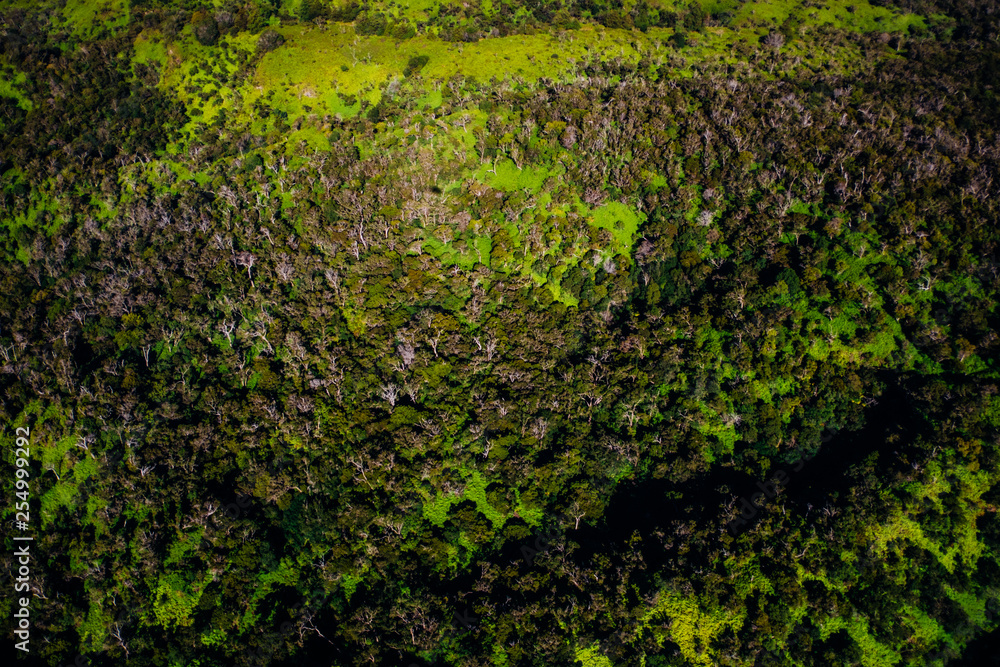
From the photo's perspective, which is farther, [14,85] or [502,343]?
[14,85]

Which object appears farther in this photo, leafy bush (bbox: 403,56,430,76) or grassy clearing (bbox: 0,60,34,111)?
grassy clearing (bbox: 0,60,34,111)

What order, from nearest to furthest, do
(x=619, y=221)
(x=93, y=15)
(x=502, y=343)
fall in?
1. (x=502, y=343)
2. (x=619, y=221)
3. (x=93, y=15)

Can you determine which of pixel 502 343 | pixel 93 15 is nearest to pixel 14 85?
pixel 93 15

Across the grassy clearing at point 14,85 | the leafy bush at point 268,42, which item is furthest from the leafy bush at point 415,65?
the grassy clearing at point 14,85

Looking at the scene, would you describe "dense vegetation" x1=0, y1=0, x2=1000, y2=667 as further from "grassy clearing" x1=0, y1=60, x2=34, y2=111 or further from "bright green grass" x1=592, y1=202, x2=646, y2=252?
"grassy clearing" x1=0, y1=60, x2=34, y2=111

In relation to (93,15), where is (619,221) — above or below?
below

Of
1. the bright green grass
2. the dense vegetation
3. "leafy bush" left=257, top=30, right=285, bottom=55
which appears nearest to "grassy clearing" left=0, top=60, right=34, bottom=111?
the dense vegetation

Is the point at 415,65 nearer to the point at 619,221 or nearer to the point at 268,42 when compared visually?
the point at 268,42

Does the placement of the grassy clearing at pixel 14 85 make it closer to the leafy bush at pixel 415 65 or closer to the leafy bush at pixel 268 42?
the leafy bush at pixel 268 42

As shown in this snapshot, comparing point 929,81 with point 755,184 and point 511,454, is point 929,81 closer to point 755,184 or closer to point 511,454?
point 755,184
